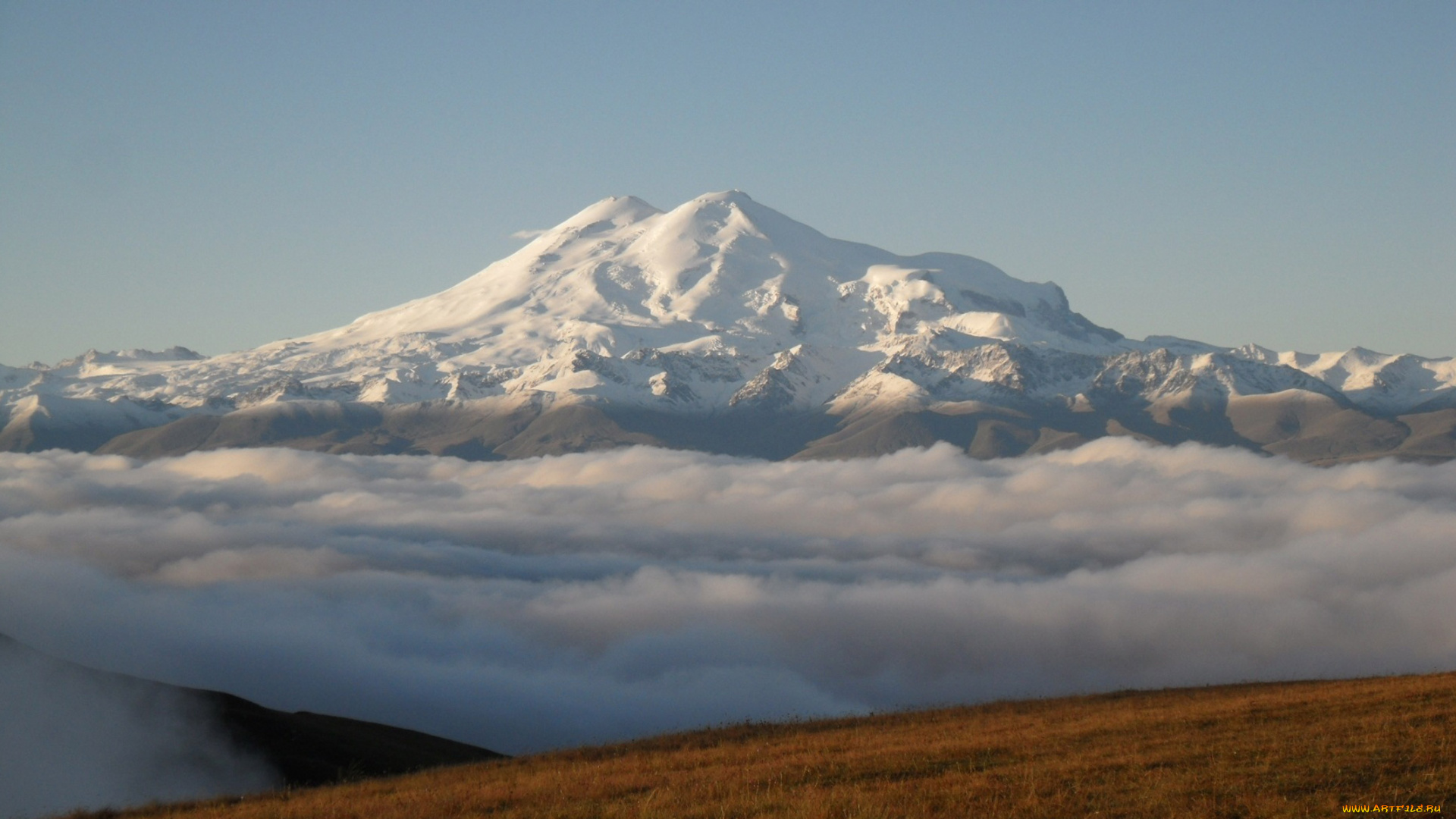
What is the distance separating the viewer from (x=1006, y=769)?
39438mm

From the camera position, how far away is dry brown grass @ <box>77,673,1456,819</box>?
109 ft

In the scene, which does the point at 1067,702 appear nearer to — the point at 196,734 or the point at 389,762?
the point at 389,762

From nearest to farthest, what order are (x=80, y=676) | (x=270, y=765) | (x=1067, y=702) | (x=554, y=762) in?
1. (x=554, y=762)
2. (x=1067, y=702)
3. (x=270, y=765)
4. (x=80, y=676)

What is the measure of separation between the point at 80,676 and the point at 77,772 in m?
19.3

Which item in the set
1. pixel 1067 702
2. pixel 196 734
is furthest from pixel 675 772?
pixel 196 734

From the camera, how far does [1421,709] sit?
147ft

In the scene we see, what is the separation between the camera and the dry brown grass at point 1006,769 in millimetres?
33219

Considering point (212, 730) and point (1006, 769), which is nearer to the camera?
point (1006, 769)

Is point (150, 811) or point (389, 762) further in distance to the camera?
point (389, 762)

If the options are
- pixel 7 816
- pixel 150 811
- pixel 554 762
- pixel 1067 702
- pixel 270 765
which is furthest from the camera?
pixel 270 765

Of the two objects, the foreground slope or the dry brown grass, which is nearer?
the dry brown grass

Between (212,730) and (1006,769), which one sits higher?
(1006,769)

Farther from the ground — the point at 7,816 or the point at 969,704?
the point at 969,704

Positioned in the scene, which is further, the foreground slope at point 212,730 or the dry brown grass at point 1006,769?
the foreground slope at point 212,730
